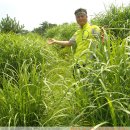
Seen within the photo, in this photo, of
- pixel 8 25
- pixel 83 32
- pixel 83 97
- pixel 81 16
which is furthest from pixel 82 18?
pixel 8 25

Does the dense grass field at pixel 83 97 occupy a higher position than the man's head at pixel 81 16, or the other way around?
the man's head at pixel 81 16

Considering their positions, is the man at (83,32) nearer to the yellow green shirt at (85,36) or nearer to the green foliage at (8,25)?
the yellow green shirt at (85,36)

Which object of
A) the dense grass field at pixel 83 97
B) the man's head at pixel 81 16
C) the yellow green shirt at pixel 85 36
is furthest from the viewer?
the man's head at pixel 81 16

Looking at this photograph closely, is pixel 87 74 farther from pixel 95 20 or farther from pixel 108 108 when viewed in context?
pixel 95 20

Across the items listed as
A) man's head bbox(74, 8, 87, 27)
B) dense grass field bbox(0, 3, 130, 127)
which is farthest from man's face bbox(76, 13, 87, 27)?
dense grass field bbox(0, 3, 130, 127)

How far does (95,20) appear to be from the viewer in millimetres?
7793

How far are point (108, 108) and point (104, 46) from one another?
2.11 feet

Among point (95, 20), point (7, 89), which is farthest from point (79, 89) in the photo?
point (95, 20)

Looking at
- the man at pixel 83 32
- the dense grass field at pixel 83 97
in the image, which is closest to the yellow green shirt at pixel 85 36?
the man at pixel 83 32

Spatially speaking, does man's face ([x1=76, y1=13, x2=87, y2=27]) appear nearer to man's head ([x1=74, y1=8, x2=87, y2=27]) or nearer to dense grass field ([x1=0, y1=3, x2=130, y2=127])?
man's head ([x1=74, y1=8, x2=87, y2=27])

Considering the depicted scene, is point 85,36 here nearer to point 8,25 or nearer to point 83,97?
point 83,97

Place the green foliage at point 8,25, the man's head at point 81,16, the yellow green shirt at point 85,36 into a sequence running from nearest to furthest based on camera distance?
the yellow green shirt at point 85,36 → the man's head at point 81,16 → the green foliage at point 8,25

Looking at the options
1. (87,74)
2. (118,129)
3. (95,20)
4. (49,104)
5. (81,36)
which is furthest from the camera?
(95,20)

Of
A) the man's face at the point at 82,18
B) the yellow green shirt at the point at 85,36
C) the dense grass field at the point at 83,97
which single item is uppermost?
the man's face at the point at 82,18
